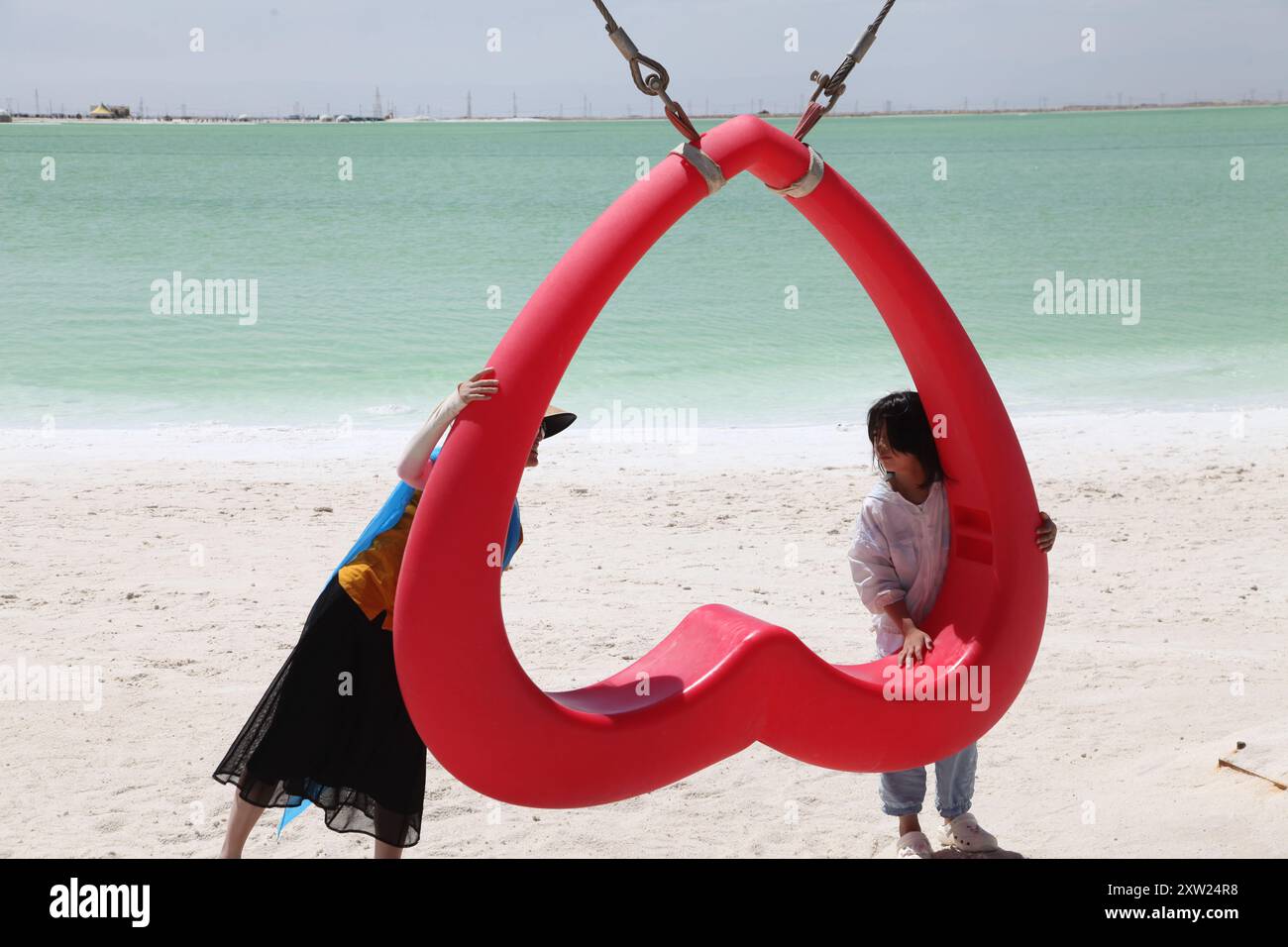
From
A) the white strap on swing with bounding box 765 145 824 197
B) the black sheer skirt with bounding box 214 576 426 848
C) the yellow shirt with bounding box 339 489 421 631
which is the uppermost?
the white strap on swing with bounding box 765 145 824 197

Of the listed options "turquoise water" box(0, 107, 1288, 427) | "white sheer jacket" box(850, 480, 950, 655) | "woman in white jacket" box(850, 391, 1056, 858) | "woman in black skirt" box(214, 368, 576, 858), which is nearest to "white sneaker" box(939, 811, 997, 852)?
"woman in white jacket" box(850, 391, 1056, 858)

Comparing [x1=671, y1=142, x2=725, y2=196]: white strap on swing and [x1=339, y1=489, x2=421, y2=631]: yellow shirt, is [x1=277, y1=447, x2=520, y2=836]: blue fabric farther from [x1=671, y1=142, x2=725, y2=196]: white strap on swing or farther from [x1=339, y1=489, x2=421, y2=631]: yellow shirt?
[x1=671, y1=142, x2=725, y2=196]: white strap on swing

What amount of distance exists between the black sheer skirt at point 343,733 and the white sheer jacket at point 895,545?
48.4 inches

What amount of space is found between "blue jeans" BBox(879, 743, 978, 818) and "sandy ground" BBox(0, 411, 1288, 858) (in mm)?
203

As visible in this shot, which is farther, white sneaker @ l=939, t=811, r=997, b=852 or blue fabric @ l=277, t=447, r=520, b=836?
white sneaker @ l=939, t=811, r=997, b=852

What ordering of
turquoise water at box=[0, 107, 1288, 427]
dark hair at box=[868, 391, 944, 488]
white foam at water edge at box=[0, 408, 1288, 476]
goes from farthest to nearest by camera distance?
turquoise water at box=[0, 107, 1288, 427], white foam at water edge at box=[0, 408, 1288, 476], dark hair at box=[868, 391, 944, 488]

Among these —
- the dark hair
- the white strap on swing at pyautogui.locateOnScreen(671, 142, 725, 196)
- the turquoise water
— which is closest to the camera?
the white strap on swing at pyautogui.locateOnScreen(671, 142, 725, 196)

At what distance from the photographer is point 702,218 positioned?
31.3 meters

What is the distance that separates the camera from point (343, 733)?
3166mm

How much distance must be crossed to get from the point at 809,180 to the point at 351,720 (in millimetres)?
1691

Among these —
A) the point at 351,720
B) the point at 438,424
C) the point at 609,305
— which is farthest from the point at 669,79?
the point at 609,305

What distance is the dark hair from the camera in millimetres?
3414

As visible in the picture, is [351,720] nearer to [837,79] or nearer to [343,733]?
[343,733]

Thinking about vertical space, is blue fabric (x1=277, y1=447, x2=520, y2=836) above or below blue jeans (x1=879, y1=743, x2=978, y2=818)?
above
